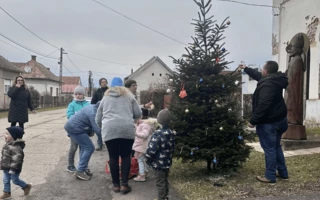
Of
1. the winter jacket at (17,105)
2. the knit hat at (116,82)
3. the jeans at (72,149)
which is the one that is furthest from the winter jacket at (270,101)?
the winter jacket at (17,105)

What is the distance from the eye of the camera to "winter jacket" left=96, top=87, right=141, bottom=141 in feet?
15.5

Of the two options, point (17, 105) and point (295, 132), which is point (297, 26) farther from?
point (17, 105)

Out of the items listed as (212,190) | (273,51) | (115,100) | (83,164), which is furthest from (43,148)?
(273,51)

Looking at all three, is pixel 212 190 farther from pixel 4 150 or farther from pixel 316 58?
pixel 316 58

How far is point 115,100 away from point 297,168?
354 cm

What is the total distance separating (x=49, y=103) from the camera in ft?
142

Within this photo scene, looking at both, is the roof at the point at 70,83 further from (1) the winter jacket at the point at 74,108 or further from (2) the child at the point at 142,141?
(2) the child at the point at 142,141

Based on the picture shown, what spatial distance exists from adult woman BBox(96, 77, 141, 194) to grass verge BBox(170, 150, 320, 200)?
3.08ft

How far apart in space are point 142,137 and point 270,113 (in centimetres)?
218

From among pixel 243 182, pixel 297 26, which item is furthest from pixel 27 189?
pixel 297 26

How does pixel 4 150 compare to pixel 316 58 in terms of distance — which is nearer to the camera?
pixel 4 150

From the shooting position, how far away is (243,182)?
5.14 m

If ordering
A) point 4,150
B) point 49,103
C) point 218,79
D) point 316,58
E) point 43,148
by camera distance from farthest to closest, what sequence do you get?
point 49,103 → point 316,58 → point 43,148 → point 218,79 → point 4,150

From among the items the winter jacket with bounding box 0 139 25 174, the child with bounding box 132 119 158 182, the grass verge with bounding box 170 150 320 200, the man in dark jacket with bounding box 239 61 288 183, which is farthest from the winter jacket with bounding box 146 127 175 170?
the winter jacket with bounding box 0 139 25 174
